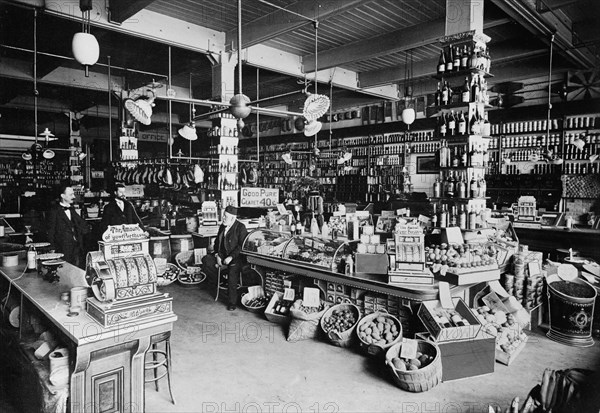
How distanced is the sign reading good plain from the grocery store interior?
0.04m

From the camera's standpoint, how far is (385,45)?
806 centimetres

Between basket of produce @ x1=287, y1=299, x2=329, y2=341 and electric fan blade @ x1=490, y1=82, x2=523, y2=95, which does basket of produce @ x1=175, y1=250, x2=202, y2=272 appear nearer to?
basket of produce @ x1=287, y1=299, x2=329, y2=341

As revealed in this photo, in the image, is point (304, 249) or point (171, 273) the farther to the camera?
point (171, 273)

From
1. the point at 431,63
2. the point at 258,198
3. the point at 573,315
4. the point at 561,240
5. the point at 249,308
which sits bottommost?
the point at 249,308

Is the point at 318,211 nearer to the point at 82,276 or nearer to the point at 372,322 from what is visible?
the point at 372,322

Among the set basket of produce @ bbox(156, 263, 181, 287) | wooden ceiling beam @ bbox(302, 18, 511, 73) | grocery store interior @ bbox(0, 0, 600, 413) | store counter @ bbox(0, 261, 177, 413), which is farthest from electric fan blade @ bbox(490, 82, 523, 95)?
store counter @ bbox(0, 261, 177, 413)

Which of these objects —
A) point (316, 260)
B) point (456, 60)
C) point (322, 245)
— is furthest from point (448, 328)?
point (456, 60)

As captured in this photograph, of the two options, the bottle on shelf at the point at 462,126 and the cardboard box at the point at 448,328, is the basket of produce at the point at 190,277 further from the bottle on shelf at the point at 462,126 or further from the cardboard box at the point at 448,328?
the bottle on shelf at the point at 462,126

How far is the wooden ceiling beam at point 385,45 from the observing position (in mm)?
7277

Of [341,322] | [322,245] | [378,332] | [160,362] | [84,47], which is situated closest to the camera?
[160,362]

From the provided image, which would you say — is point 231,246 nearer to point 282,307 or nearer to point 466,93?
point 282,307

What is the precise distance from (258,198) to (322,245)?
11.5 feet

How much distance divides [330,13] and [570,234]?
5.51m

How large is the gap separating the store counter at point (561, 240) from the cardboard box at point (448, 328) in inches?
154
